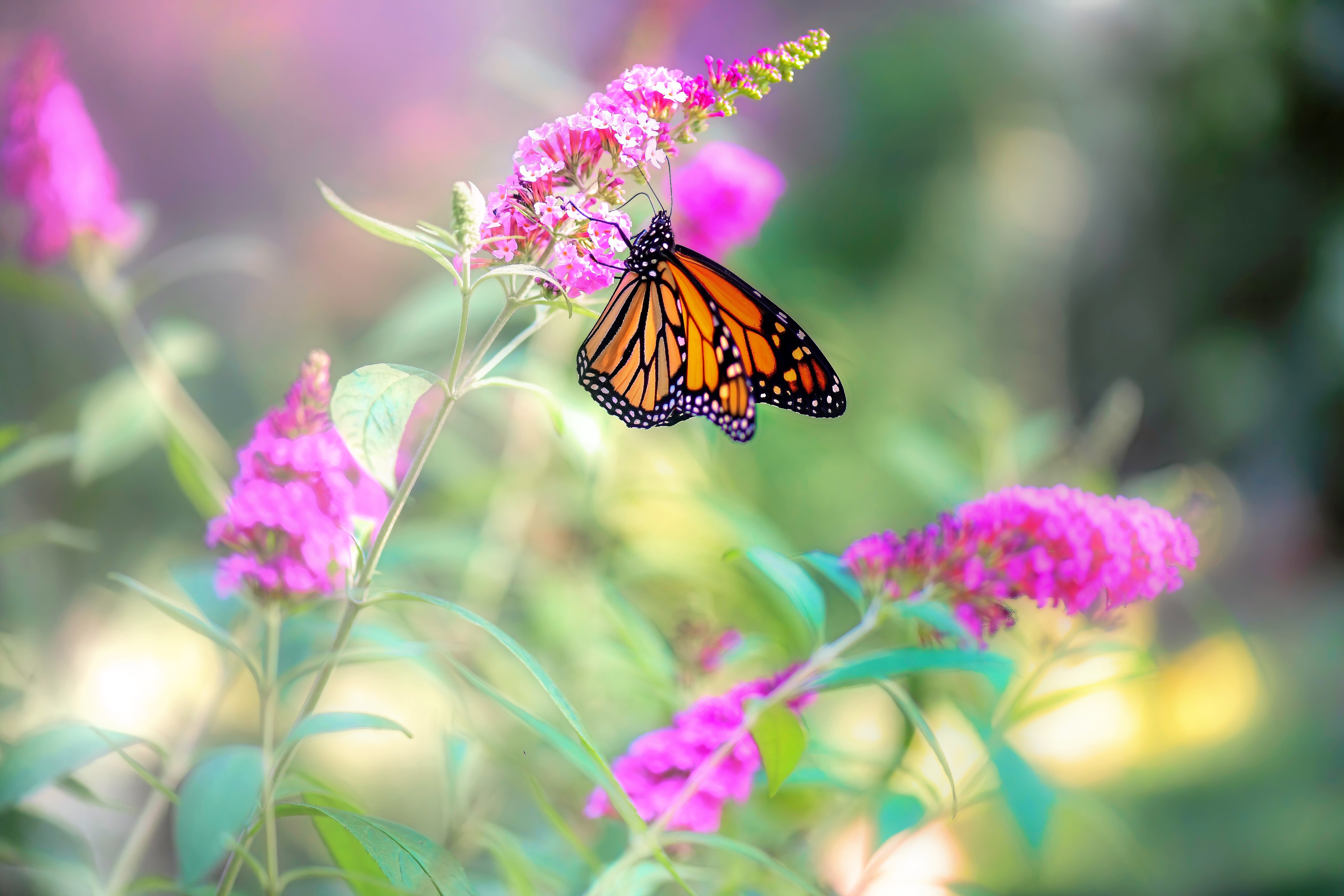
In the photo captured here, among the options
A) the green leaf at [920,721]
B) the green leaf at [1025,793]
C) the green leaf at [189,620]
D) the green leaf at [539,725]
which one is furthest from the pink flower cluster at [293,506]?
the green leaf at [1025,793]

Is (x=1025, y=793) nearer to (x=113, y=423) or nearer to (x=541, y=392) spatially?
(x=541, y=392)

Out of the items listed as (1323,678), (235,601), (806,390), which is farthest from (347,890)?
(1323,678)

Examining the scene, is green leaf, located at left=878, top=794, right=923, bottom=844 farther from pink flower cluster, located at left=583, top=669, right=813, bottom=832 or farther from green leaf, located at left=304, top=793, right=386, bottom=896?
green leaf, located at left=304, top=793, right=386, bottom=896

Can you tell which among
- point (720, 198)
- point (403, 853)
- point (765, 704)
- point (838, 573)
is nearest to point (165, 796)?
point (403, 853)

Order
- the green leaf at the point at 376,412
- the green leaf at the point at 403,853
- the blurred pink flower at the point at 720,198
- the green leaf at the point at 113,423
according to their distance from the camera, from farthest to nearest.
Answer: the blurred pink flower at the point at 720,198
the green leaf at the point at 113,423
the green leaf at the point at 403,853
the green leaf at the point at 376,412

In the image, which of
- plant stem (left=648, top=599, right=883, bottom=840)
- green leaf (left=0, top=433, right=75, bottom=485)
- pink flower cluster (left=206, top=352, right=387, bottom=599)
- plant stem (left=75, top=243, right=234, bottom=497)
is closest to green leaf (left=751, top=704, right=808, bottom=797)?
plant stem (left=648, top=599, right=883, bottom=840)

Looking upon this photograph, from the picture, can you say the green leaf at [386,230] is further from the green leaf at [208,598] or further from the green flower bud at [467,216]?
the green leaf at [208,598]

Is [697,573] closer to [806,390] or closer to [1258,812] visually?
[806,390]
